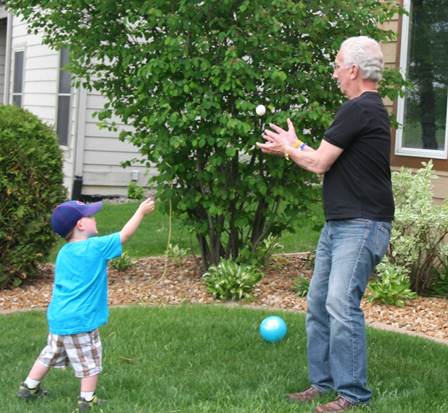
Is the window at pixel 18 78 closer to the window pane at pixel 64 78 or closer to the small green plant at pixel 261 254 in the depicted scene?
the window pane at pixel 64 78

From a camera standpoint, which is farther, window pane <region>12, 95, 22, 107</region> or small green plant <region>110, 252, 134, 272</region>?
window pane <region>12, 95, 22, 107</region>

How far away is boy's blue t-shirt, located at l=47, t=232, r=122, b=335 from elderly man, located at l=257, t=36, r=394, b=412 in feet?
3.19

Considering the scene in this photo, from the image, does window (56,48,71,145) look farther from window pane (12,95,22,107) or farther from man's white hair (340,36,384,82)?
man's white hair (340,36,384,82)

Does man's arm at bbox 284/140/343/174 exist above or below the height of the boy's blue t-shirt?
above

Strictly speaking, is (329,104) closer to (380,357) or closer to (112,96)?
(112,96)

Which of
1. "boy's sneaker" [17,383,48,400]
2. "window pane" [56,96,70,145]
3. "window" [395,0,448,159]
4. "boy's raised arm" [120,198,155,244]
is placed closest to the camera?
"boy's raised arm" [120,198,155,244]

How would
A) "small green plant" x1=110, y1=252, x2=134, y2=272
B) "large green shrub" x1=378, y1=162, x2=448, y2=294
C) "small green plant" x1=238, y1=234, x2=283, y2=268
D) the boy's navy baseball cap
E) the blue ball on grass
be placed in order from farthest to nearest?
"small green plant" x1=110, y1=252, x2=134, y2=272 < "small green plant" x1=238, y1=234, x2=283, y2=268 < "large green shrub" x1=378, y1=162, x2=448, y2=294 < the blue ball on grass < the boy's navy baseball cap

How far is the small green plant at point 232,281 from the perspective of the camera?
6766 mm

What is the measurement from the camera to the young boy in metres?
4.14

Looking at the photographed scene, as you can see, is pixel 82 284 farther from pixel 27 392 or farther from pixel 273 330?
pixel 273 330

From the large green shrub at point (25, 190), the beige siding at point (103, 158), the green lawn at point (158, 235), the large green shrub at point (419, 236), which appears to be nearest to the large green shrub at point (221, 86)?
the green lawn at point (158, 235)

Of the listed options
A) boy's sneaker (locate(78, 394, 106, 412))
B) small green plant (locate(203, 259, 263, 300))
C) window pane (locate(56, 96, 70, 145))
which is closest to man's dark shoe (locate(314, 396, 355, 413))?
boy's sneaker (locate(78, 394, 106, 412))

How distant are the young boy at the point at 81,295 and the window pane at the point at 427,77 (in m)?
4.79

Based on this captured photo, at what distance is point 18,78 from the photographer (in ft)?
57.7
